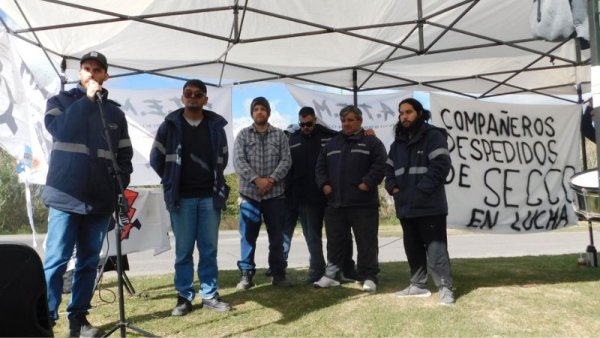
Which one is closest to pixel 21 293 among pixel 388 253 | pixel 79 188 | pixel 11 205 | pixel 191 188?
pixel 79 188

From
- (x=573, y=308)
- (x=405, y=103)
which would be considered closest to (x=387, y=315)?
(x=573, y=308)

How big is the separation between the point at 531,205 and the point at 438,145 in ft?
12.3

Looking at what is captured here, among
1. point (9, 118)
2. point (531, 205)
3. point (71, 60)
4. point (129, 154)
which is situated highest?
point (71, 60)

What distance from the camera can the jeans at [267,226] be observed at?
4707 millimetres

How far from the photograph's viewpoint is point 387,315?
12.2 ft

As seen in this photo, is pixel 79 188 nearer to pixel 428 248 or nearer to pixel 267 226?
pixel 267 226

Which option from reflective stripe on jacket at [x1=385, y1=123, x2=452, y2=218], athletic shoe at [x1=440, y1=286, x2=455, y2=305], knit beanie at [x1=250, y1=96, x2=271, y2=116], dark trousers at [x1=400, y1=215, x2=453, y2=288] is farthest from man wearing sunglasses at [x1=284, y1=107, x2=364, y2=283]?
athletic shoe at [x1=440, y1=286, x2=455, y2=305]

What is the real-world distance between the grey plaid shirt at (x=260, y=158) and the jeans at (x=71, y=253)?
161 cm

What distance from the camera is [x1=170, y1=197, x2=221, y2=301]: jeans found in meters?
3.85

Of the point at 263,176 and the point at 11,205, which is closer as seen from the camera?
the point at 263,176

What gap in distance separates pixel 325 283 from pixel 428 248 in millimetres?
1122

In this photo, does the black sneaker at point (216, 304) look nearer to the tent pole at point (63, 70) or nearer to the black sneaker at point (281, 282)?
the black sneaker at point (281, 282)

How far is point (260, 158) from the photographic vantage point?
187 inches

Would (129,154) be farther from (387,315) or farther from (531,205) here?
(531,205)
